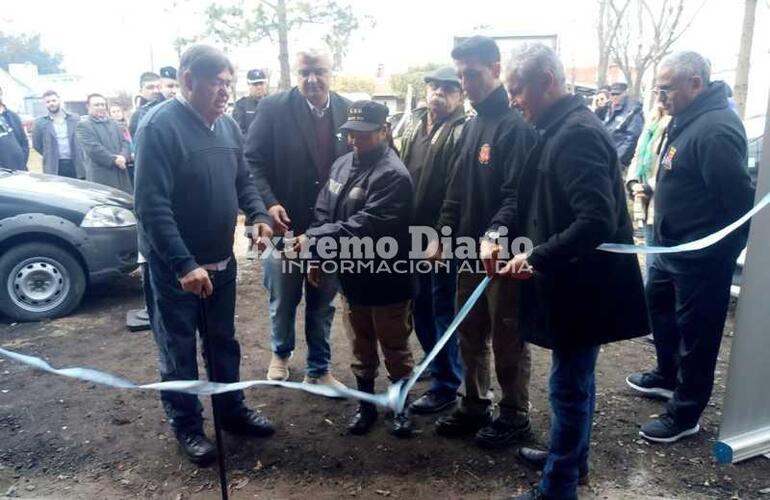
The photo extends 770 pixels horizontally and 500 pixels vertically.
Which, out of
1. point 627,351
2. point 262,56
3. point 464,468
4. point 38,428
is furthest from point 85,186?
point 262,56

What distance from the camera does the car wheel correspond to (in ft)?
17.7

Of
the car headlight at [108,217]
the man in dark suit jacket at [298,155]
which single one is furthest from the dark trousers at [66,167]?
the man in dark suit jacket at [298,155]

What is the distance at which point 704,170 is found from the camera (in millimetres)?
3139

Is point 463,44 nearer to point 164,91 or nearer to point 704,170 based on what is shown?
point 704,170

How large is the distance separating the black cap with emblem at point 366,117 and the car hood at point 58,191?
3.41m

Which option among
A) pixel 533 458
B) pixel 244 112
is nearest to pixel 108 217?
pixel 244 112

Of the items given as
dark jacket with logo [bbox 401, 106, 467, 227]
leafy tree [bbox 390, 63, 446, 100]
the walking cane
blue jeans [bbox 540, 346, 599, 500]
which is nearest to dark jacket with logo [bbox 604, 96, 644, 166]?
dark jacket with logo [bbox 401, 106, 467, 227]

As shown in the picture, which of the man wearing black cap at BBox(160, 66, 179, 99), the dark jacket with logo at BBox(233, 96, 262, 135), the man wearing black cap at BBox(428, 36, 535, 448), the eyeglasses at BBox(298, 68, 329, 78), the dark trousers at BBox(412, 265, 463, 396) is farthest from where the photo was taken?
the man wearing black cap at BBox(160, 66, 179, 99)

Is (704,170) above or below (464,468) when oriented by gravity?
above

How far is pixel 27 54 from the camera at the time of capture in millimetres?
42531

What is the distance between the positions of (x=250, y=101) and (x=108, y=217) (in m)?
2.03

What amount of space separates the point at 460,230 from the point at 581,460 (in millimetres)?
1323

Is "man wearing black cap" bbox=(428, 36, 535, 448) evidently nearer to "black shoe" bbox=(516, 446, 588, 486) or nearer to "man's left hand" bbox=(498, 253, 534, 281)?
"black shoe" bbox=(516, 446, 588, 486)

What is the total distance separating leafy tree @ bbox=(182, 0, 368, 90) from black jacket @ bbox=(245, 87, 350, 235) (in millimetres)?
14244
